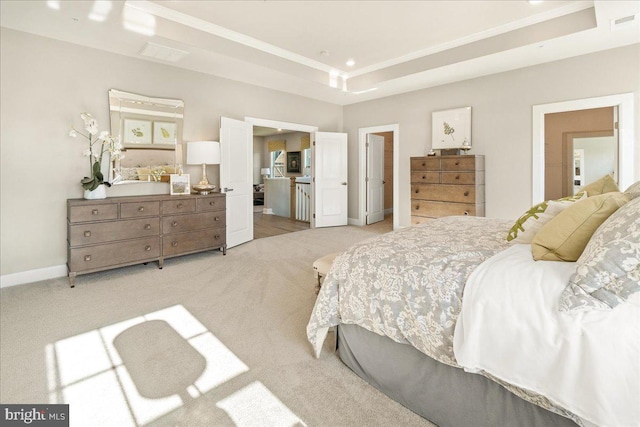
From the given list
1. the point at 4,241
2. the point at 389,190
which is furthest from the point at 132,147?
the point at 389,190

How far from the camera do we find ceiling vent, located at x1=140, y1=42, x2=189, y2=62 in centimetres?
379

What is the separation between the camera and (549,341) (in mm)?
1062

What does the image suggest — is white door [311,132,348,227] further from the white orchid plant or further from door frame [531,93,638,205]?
door frame [531,93,638,205]

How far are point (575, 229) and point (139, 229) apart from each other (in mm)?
3957

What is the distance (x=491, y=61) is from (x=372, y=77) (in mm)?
1821

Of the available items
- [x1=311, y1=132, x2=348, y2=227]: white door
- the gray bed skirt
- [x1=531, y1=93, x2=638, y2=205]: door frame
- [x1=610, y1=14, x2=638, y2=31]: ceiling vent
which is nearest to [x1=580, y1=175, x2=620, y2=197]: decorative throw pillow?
the gray bed skirt

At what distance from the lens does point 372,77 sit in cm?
546

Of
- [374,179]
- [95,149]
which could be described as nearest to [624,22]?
[374,179]

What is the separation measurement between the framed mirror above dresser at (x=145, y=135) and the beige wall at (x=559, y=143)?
5213mm

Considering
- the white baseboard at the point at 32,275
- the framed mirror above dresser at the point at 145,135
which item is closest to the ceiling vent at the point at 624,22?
the framed mirror above dresser at the point at 145,135

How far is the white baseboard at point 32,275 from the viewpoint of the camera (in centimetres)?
337

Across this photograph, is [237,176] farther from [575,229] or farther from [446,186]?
[575,229]

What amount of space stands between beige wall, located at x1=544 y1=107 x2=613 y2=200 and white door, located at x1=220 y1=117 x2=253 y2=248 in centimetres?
448

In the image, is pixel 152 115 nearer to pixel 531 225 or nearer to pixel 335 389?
pixel 335 389
